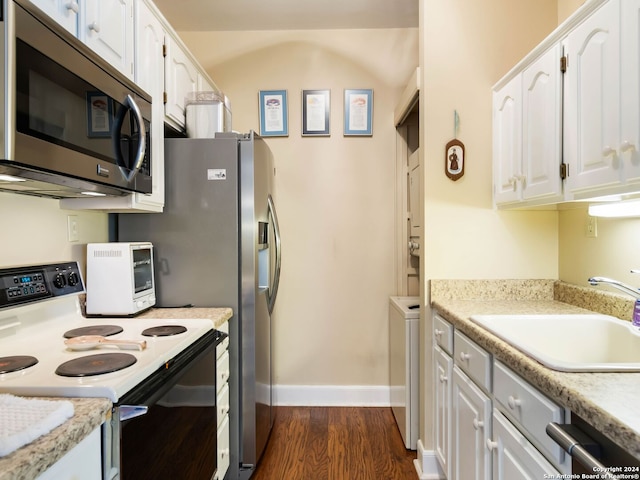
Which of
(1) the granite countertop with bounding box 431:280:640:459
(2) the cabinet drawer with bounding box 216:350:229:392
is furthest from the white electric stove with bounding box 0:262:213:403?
(1) the granite countertop with bounding box 431:280:640:459

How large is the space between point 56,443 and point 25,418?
0.10 metres

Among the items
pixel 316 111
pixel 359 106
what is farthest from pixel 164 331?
pixel 359 106

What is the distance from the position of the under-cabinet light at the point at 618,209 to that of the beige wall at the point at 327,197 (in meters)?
1.46

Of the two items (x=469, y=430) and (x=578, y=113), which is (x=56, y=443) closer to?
(x=469, y=430)

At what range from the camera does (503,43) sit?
1.97 metres

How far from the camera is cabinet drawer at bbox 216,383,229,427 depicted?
1.68m

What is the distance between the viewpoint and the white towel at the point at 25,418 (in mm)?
643

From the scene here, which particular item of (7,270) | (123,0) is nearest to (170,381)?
(7,270)

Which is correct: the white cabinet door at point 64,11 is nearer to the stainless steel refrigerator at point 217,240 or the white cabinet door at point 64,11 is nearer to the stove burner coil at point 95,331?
the stainless steel refrigerator at point 217,240

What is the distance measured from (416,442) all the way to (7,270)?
2.19 meters

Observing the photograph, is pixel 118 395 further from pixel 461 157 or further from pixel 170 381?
pixel 461 157

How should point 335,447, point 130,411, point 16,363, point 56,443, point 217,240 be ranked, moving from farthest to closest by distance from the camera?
point 335,447, point 217,240, point 16,363, point 130,411, point 56,443

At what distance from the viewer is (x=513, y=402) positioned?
42.9 inches

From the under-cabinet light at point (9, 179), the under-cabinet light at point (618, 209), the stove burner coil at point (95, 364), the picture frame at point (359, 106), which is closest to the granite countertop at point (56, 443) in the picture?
the stove burner coil at point (95, 364)
